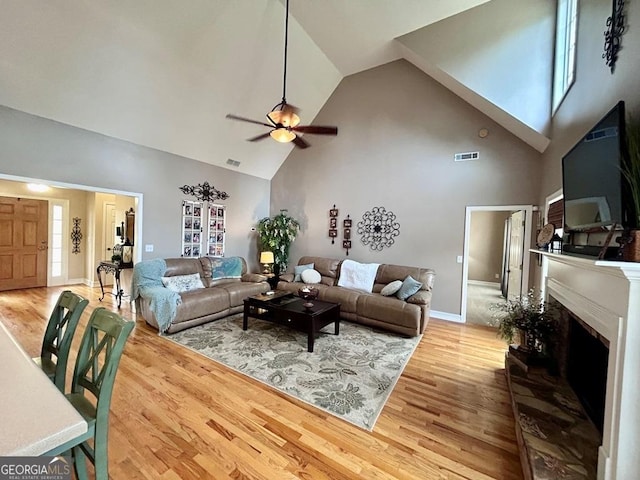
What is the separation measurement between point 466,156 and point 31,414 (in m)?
5.47

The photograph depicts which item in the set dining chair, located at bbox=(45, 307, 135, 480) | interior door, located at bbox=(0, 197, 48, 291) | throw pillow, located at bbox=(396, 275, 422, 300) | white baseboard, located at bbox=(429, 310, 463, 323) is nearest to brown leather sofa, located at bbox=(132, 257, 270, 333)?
dining chair, located at bbox=(45, 307, 135, 480)

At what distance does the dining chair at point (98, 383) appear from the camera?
1257 millimetres

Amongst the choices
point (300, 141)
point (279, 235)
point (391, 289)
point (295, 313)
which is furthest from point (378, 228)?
point (295, 313)

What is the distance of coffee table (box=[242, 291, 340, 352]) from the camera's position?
3.36 m

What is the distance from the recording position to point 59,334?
67.4 inches

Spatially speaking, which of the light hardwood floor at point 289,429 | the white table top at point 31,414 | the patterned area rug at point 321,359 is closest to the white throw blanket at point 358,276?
the patterned area rug at point 321,359

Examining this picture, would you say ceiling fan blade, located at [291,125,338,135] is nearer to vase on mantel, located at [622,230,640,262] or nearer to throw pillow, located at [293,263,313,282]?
throw pillow, located at [293,263,313,282]

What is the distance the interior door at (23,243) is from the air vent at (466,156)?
895 centimetres

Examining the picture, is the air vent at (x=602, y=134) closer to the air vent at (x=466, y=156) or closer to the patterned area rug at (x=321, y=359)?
the patterned area rug at (x=321, y=359)

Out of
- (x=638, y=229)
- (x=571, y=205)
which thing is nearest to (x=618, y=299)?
(x=638, y=229)

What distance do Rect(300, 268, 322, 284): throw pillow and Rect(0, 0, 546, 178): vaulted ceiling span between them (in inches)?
122

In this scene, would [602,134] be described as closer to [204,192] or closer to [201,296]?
[201,296]

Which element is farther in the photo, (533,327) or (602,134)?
(533,327)

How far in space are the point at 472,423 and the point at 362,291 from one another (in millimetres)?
2728
